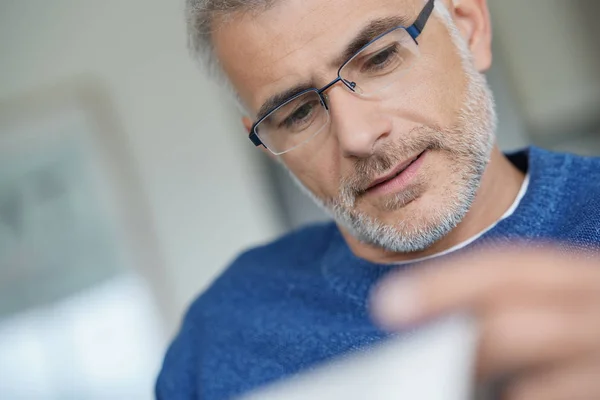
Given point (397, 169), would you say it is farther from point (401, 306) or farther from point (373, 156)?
point (401, 306)

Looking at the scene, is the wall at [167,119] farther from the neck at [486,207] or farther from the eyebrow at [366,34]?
the eyebrow at [366,34]

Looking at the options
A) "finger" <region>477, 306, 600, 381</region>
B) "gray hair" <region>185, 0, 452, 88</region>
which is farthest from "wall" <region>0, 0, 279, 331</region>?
"finger" <region>477, 306, 600, 381</region>

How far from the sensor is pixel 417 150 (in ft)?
3.10

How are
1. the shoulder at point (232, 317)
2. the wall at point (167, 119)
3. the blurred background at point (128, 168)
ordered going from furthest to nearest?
1. the wall at point (167, 119)
2. the blurred background at point (128, 168)
3. the shoulder at point (232, 317)

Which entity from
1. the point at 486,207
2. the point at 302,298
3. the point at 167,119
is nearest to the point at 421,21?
the point at 486,207

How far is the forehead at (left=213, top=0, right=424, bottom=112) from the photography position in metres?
0.94

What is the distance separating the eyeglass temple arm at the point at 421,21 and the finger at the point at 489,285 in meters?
0.63

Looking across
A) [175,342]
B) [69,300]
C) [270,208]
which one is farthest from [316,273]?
[69,300]

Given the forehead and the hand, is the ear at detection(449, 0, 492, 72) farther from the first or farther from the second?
the hand

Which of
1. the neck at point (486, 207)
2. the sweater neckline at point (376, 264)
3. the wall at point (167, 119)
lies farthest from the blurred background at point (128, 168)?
the neck at point (486, 207)

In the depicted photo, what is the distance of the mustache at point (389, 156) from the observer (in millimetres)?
936

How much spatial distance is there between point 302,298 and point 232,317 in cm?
15

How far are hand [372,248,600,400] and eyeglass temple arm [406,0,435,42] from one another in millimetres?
640

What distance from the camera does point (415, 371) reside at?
0.43 meters
